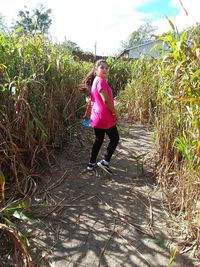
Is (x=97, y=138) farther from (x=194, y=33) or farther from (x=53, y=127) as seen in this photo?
(x=194, y=33)

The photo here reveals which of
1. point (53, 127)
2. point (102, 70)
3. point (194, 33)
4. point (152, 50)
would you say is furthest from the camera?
point (152, 50)

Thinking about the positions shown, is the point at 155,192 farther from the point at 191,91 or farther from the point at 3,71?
the point at 3,71

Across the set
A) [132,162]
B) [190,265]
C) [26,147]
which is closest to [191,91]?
[190,265]

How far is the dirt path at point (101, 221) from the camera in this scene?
1.55 meters

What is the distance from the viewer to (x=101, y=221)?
6.11 ft

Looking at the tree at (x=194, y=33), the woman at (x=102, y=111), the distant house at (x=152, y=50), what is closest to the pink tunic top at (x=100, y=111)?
the woman at (x=102, y=111)

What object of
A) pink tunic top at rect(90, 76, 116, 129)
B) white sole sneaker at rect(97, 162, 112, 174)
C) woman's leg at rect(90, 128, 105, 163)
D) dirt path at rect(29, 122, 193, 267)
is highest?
pink tunic top at rect(90, 76, 116, 129)

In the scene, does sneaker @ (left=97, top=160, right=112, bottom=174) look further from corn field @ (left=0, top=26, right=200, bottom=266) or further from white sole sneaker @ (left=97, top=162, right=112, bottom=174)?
corn field @ (left=0, top=26, right=200, bottom=266)

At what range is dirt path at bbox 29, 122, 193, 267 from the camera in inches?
61.0

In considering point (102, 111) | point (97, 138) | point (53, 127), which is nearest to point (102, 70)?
point (102, 111)

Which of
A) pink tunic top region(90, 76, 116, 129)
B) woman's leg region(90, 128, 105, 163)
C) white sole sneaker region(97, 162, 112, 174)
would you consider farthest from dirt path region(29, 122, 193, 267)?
pink tunic top region(90, 76, 116, 129)

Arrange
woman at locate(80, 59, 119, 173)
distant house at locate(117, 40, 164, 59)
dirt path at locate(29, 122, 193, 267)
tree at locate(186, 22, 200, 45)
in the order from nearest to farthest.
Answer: dirt path at locate(29, 122, 193, 267) < tree at locate(186, 22, 200, 45) < woman at locate(80, 59, 119, 173) < distant house at locate(117, 40, 164, 59)

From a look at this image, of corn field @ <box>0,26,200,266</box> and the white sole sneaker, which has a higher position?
corn field @ <box>0,26,200,266</box>

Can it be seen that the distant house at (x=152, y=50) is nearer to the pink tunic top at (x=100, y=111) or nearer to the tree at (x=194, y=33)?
the tree at (x=194, y=33)
